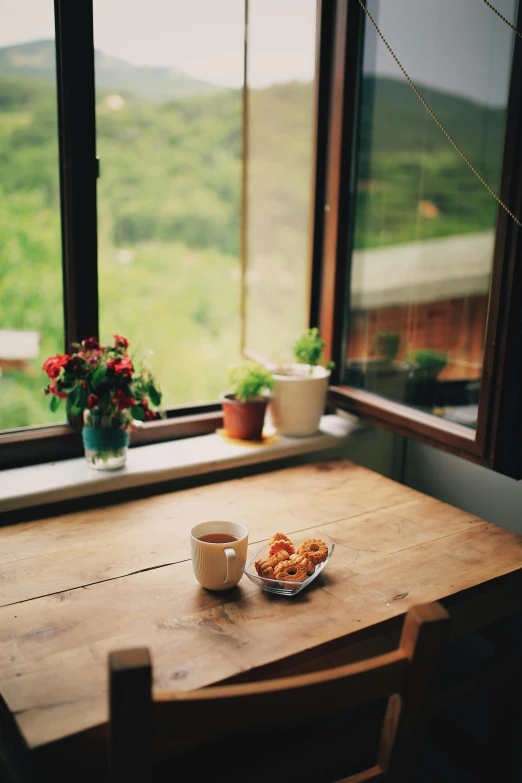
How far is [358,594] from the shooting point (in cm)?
120

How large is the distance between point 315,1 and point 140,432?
123cm

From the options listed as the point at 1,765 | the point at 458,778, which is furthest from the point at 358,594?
the point at 458,778

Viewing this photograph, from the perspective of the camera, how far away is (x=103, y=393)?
1546mm

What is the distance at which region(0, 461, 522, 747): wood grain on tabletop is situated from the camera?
979 millimetres

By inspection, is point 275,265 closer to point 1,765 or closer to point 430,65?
point 430,65

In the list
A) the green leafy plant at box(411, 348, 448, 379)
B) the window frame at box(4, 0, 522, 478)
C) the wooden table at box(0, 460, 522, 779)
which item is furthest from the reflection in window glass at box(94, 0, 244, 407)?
the wooden table at box(0, 460, 522, 779)

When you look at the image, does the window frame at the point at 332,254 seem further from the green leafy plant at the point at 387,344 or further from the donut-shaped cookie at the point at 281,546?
the donut-shaped cookie at the point at 281,546

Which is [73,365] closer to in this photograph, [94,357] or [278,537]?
[94,357]

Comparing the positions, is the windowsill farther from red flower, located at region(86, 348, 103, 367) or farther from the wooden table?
red flower, located at region(86, 348, 103, 367)

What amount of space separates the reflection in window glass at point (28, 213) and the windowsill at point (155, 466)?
18 cm

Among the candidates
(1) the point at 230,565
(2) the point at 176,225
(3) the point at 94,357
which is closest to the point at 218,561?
(1) the point at 230,565

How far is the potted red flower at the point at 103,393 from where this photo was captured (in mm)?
1530

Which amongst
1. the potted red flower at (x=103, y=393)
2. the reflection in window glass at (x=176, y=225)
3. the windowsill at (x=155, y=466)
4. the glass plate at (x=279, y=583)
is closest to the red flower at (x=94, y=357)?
the potted red flower at (x=103, y=393)

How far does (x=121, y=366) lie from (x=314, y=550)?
0.59 m
